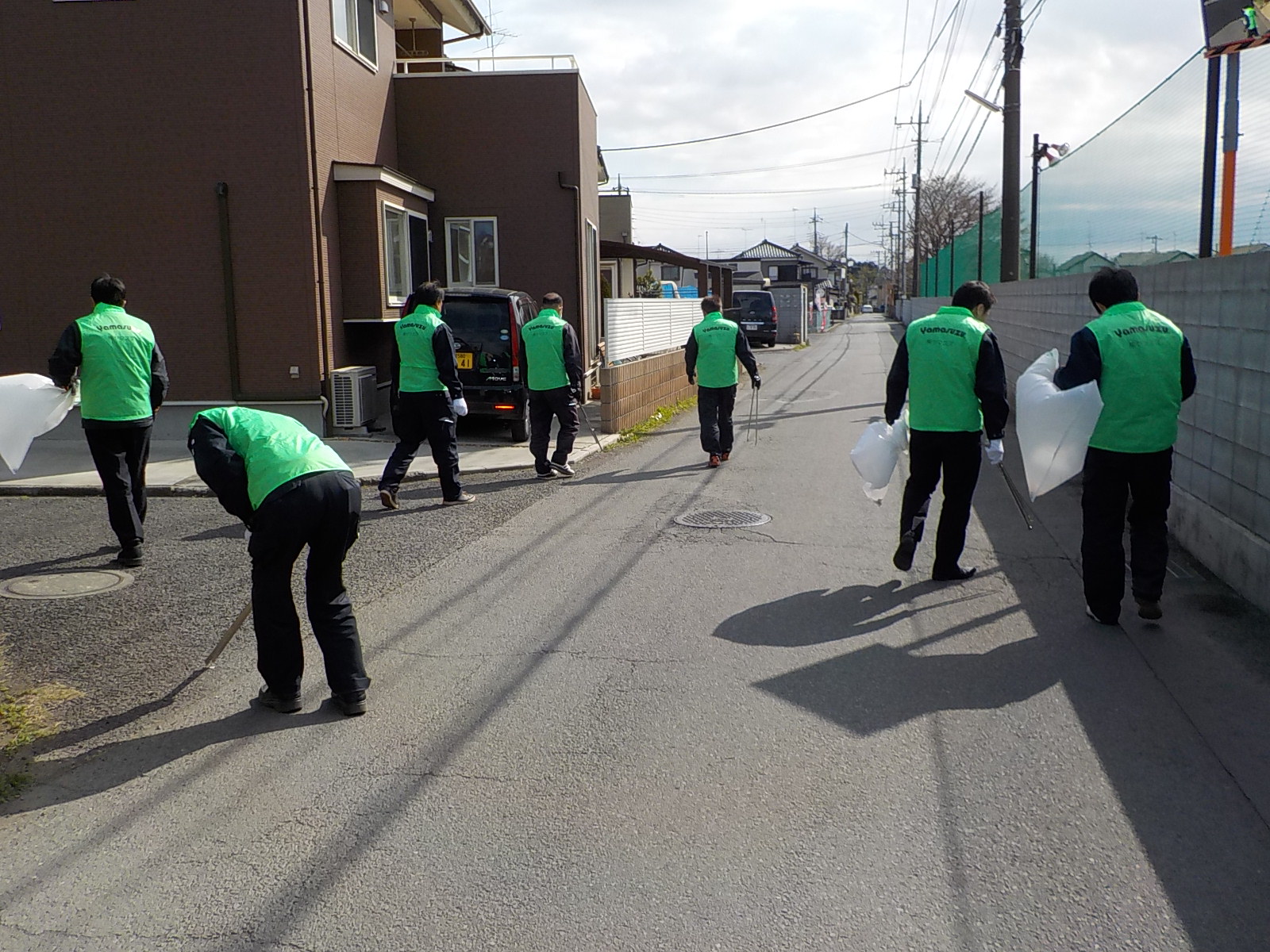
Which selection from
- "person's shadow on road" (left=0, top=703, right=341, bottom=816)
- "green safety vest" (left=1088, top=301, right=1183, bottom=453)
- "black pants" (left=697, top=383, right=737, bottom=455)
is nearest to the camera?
"person's shadow on road" (left=0, top=703, right=341, bottom=816)

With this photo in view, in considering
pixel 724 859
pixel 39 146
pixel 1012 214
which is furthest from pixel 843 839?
pixel 1012 214

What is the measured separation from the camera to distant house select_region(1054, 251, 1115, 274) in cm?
1116

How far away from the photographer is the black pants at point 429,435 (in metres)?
9.66

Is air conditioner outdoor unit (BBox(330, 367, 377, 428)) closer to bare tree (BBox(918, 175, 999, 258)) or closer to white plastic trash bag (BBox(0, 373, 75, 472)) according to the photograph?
white plastic trash bag (BBox(0, 373, 75, 472))

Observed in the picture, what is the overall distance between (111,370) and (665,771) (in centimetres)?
523

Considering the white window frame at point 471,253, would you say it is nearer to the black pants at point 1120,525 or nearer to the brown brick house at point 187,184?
the brown brick house at point 187,184

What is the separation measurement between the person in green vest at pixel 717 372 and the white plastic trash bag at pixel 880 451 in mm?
4383

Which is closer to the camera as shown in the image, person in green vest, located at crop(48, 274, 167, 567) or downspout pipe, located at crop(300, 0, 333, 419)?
person in green vest, located at crop(48, 274, 167, 567)

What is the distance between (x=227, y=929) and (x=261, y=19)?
493 inches

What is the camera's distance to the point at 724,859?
11.6ft

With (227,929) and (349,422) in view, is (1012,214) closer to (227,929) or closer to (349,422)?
(349,422)

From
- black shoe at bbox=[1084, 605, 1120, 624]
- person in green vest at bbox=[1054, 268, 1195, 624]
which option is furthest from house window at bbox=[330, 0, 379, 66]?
black shoe at bbox=[1084, 605, 1120, 624]

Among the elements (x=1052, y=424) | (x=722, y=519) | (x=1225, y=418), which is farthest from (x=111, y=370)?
(x=1225, y=418)

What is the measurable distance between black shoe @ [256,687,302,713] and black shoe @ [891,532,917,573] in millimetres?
3794
